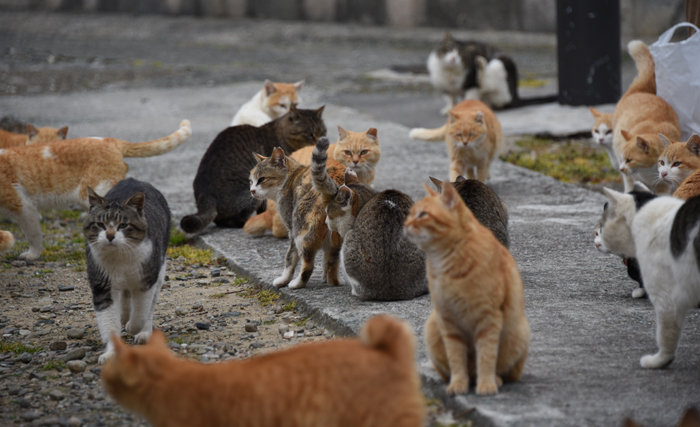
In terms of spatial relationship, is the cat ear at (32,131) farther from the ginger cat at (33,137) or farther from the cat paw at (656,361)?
the cat paw at (656,361)

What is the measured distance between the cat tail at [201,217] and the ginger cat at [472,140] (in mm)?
2231

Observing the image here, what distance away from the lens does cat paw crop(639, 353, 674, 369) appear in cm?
304

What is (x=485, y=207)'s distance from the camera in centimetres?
430

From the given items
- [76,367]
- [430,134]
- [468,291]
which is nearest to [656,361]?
[468,291]

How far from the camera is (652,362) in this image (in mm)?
3057

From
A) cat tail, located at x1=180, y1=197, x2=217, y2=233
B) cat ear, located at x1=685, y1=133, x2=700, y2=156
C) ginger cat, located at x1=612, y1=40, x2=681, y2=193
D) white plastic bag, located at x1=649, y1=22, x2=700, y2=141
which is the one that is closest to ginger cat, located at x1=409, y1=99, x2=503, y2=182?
ginger cat, located at x1=612, y1=40, x2=681, y2=193

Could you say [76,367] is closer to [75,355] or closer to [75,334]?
[75,355]

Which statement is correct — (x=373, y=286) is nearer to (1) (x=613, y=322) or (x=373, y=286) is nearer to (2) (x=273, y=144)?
(1) (x=613, y=322)

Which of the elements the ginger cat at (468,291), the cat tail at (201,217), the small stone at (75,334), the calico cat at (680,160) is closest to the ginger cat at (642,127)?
the calico cat at (680,160)

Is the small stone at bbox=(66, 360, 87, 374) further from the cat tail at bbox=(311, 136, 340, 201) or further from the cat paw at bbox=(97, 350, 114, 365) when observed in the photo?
the cat tail at bbox=(311, 136, 340, 201)

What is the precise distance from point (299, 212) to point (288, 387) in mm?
2431

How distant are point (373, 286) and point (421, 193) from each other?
2.74 metres

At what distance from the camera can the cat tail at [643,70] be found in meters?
6.71

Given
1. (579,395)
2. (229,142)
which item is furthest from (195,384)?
(229,142)
